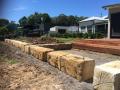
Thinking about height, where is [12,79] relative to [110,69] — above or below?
below

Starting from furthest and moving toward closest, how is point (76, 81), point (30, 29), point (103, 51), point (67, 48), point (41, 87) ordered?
point (30, 29) < point (67, 48) < point (103, 51) < point (76, 81) < point (41, 87)

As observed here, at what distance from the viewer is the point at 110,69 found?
4.60m

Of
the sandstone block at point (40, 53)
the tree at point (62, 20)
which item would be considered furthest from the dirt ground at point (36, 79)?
the tree at point (62, 20)

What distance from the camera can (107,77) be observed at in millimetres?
4469

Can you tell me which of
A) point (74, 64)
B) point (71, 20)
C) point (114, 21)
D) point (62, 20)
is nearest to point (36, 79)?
point (74, 64)

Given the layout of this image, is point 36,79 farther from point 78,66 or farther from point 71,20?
point 71,20

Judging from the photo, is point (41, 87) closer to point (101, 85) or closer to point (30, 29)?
point (101, 85)

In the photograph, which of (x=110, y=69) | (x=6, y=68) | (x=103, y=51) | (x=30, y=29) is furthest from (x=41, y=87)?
(x=30, y=29)

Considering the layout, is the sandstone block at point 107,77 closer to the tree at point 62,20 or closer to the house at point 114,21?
the house at point 114,21

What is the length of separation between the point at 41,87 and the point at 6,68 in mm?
2308

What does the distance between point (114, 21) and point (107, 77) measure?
12.4m

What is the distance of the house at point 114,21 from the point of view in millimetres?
15911

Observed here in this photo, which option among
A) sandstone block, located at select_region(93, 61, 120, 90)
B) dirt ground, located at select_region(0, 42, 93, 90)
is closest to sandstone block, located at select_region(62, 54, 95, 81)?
dirt ground, located at select_region(0, 42, 93, 90)

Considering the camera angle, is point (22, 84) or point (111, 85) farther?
point (22, 84)
